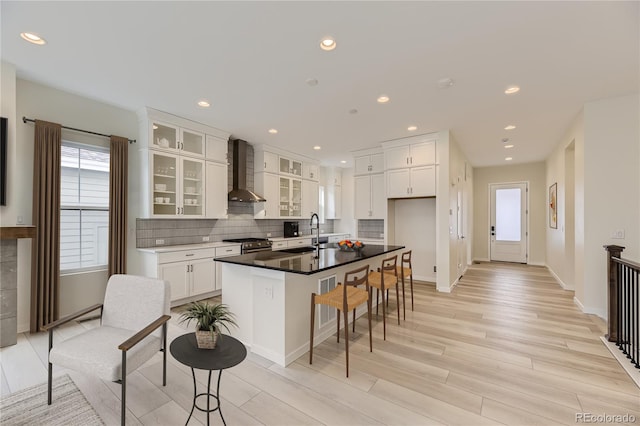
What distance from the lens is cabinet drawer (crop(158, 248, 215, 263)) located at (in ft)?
13.2

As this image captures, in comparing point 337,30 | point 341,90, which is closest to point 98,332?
point 337,30

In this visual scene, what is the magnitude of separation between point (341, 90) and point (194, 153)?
276 cm

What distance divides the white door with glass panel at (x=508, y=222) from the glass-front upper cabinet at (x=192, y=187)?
8.20m

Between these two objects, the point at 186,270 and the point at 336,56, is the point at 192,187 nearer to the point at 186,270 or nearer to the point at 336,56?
the point at 186,270

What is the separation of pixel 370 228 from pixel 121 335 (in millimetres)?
5295

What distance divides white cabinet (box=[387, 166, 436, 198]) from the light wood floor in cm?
250

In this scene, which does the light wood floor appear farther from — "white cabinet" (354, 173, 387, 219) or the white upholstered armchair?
"white cabinet" (354, 173, 387, 219)

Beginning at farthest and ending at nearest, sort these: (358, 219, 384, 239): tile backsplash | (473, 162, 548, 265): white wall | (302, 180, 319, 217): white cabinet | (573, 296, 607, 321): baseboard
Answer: (473, 162, 548, 265): white wall < (302, 180, 319, 217): white cabinet < (358, 219, 384, 239): tile backsplash < (573, 296, 607, 321): baseboard

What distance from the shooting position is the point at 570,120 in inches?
175

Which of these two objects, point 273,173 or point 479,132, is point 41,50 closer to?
point 273,173

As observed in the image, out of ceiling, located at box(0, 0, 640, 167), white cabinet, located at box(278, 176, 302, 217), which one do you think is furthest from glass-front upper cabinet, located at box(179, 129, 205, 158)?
white cabinet, located at box(278, 176, 302, 217)

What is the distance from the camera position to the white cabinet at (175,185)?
4.23 meters

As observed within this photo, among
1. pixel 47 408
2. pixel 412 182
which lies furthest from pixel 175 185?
pixel 412 182

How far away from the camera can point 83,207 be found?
3.68 meters
